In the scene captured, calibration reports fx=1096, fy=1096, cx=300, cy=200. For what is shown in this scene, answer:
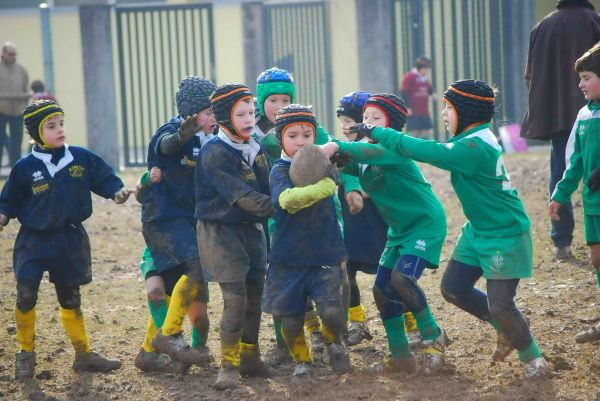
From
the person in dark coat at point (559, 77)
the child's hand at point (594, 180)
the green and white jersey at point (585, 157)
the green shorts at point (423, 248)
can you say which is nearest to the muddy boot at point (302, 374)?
the green shorts at point (423, 248)

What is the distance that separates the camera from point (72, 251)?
683 cm

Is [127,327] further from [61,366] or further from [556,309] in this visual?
[556,309]

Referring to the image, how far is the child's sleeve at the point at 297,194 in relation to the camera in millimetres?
5781

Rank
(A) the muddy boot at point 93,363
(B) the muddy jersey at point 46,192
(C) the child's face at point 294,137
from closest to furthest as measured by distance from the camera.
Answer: (C) the child's face at point 294,137 < (B) the muddy jersey at point 46,192 < (A) the muddy boot at point 93,363

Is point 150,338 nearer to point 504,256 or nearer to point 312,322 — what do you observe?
point 312,322

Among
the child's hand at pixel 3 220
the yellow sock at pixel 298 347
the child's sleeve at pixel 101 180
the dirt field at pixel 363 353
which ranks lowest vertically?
the dirt field at pixel 363 353

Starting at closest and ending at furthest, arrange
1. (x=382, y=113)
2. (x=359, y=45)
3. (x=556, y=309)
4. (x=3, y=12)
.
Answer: (x=382, y=113)
(x=556, y=309)
(x=359, y=45)
(x=3, y=12)

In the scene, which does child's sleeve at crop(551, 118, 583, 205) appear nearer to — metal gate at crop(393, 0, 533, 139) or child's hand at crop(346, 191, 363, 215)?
child's hand at crop(346, 191, 363, 215)

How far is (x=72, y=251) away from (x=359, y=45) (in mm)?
11484

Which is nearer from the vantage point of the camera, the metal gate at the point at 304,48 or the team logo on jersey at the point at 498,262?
the team logo on jersey at the point at 498,262

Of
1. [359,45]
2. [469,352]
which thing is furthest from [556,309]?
[359,45]

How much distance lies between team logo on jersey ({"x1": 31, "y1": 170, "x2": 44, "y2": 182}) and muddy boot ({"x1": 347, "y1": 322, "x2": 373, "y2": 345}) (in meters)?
2.22

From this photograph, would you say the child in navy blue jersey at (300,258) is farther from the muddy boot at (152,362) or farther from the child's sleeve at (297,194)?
the muddy boot at (152,362)

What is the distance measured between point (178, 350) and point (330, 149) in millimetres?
1560
